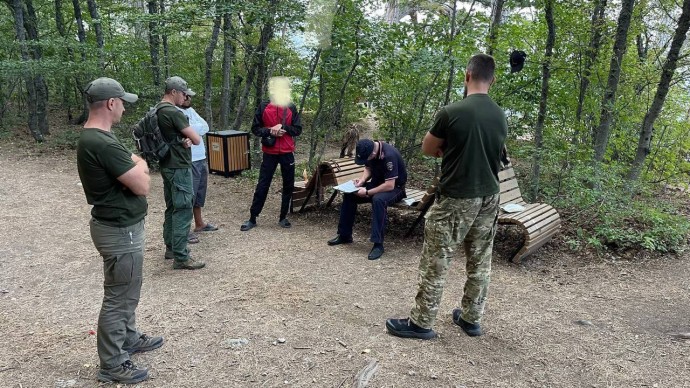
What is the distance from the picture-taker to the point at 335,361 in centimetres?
301

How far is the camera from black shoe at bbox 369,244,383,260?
197 inches

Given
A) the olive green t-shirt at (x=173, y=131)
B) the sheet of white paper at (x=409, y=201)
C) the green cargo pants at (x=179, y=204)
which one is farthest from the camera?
the sheet of white paper at (x=409, y=201)

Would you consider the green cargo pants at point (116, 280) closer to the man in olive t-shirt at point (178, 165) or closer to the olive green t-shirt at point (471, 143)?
the man in olive t-shirt at point (178, 165)

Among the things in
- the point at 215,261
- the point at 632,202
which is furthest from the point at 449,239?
the point at 632,202

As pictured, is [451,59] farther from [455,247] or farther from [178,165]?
[455,247]

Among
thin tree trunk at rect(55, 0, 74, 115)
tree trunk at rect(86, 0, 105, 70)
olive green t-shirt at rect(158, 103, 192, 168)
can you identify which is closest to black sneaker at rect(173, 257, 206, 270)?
olive green t-shirt at rect(158, 103, 192, 168)

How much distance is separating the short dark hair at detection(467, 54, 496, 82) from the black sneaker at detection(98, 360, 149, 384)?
2794 mm

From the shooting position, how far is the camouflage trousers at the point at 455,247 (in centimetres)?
311

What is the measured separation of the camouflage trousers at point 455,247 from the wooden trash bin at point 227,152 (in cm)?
609

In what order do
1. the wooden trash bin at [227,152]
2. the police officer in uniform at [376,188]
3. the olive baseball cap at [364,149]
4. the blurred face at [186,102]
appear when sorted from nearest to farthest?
the blurred face at [186,102] < the olive baseball cap at [364,149] < the police officer in uniform at [376,188] < the wooden trash bin at [227,152]

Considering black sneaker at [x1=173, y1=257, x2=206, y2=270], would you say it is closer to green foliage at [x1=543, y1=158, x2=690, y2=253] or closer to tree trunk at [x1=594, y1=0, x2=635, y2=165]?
green foliage at [x1=543, y1=158, x2=690, y2=253]

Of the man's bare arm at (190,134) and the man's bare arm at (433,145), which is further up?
the man's bare arm at (433,145)

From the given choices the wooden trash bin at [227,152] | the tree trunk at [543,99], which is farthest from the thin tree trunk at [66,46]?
the tree trunk at [543,99]

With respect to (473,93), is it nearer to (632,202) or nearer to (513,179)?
(513,179)
